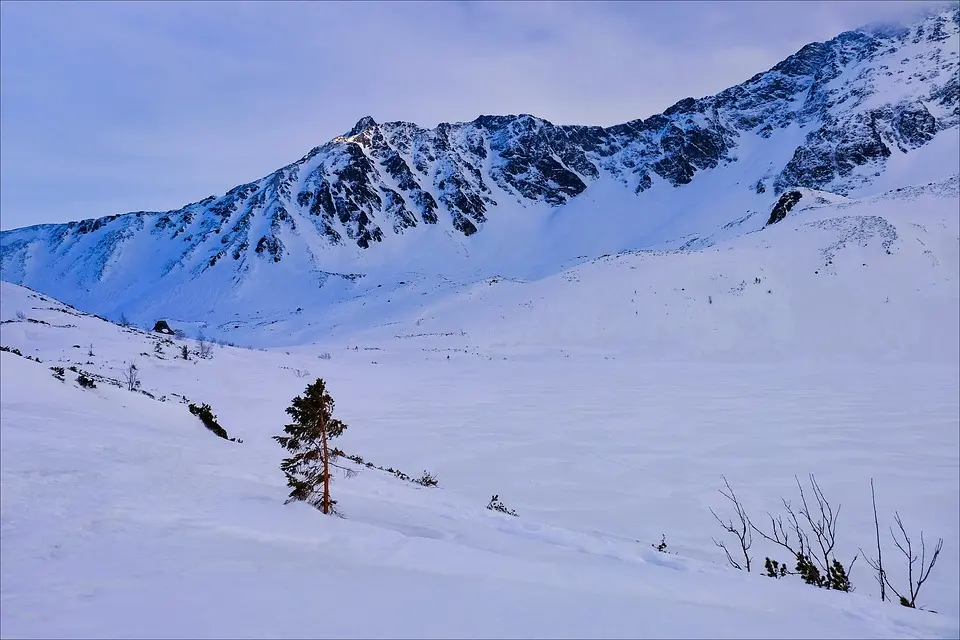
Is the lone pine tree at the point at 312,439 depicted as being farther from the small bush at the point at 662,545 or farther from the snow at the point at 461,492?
the small bush at the point at 662,545

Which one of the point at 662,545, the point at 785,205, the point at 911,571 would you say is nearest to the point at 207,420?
the point at 662,545

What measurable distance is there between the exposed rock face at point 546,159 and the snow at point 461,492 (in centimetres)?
7099

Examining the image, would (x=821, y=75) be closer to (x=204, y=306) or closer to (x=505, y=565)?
(x=204, y=306)

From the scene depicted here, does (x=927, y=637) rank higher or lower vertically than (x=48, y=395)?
lower

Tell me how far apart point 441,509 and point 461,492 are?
1863 mm

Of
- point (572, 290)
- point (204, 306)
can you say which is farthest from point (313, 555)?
point (204, 306)

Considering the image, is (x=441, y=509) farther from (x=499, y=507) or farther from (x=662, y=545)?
(x=662, y=545)

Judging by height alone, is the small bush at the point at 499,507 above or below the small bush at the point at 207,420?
below

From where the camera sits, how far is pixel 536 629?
3.30 meters

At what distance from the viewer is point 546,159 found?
117 meters

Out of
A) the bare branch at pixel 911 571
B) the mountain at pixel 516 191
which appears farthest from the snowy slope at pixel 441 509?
the mountain at pixel 516 191

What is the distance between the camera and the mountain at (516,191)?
80500 millimetres

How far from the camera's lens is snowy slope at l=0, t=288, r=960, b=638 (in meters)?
A: 3.43

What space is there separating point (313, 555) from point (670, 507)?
5.67m
